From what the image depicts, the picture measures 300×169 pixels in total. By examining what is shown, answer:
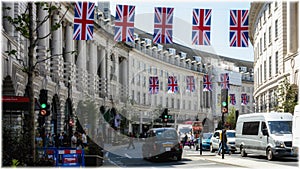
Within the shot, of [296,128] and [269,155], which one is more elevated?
[296,128]

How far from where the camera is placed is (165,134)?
23922 mm

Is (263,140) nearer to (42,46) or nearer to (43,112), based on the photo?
(43,112)

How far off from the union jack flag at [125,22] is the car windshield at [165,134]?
478 cm

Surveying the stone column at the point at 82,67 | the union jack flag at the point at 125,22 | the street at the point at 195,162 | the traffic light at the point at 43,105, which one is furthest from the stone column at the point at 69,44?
the traffic light at the point at 43,105

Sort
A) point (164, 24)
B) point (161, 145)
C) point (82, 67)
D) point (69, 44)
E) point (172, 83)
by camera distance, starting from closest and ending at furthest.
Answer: point (161, 145) < point (164, 24) < point (172, 83) < point (82, 67) < point (69, 44)

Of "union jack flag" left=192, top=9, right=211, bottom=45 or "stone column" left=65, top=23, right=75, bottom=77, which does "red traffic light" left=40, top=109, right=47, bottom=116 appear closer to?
"union jack flag" left=192, top=9, right=211, bottom=45

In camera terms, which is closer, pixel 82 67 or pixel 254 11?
pixel 82 67

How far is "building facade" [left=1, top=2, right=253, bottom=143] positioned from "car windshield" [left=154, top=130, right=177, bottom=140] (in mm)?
2266

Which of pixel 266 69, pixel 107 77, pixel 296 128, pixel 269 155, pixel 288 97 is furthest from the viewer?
pixel 266 69

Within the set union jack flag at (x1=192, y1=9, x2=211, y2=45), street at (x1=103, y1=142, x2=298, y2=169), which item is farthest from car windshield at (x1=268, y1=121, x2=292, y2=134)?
union jack flag at (x1=192, y1=9, x2=211, y2=45)

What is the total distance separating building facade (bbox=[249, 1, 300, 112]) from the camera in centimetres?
4353

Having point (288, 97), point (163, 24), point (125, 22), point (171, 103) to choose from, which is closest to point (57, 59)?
point (171, 103)

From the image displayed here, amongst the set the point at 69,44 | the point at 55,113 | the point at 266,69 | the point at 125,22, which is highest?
the point at 69,44

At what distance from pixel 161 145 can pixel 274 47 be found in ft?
95.3
